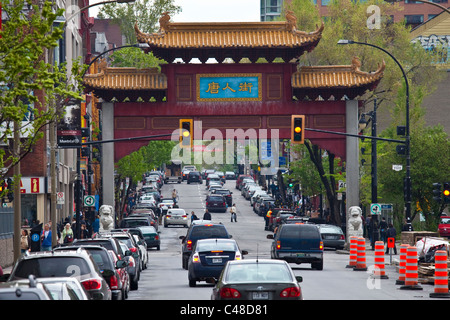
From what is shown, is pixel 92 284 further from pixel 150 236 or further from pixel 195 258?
pixel 150 236

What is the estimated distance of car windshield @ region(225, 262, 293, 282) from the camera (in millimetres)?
18078

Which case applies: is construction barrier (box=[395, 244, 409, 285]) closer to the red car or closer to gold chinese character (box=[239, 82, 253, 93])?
gold chinese character (box=[239, 82, 253, 93])

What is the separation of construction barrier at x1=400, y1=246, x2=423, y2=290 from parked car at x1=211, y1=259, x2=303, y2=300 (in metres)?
9.03

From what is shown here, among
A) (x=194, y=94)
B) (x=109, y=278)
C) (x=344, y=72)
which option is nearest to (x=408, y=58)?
(x=344, y=72)

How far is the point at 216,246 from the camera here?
1121 inches

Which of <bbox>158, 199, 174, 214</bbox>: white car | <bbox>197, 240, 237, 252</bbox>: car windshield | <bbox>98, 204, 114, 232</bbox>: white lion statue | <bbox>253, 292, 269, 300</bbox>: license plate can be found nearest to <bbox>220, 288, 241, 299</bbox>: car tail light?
<bbox>253, 292, 269, 300</bbox>: license plate

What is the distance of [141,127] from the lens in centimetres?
5169

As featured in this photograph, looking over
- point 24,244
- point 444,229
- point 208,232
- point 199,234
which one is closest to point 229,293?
point 199,234

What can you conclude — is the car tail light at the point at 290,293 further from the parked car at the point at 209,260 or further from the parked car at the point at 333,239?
the parked car at the point at 333,239

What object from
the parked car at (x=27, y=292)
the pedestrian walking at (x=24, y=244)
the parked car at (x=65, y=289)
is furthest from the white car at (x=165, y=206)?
the parked car at (x=27, y=292)

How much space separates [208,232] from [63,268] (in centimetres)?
2001

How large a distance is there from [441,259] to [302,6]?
45.4m

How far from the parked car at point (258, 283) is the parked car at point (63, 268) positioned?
2211mm
